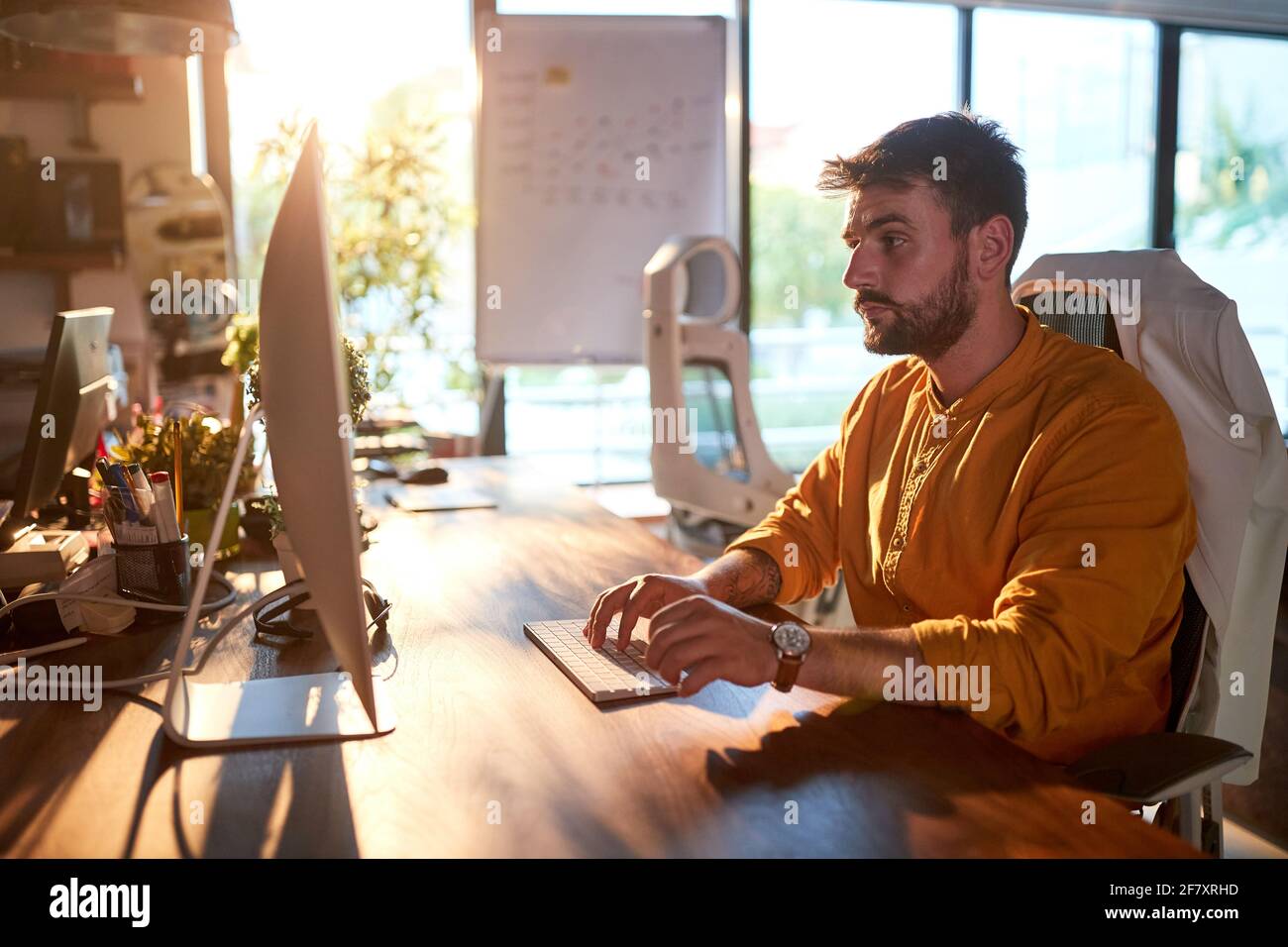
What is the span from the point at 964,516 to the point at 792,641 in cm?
42

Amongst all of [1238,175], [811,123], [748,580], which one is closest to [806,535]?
[748,580]

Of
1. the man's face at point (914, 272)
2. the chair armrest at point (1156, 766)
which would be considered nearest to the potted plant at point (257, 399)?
the man's face at point (914, 272)

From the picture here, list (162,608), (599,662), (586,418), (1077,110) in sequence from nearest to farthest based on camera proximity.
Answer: (599,662) → (162,608) → (586,418) → (1077,110)

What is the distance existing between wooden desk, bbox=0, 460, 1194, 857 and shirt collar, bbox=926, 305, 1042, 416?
528mm

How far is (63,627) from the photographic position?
1.48m

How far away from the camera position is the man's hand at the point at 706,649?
46.5 inches

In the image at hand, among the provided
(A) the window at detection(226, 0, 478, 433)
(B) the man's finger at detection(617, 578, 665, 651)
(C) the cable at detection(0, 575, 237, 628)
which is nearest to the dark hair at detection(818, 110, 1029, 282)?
(B) the man's finger at detection(617, 578, 665, 651)

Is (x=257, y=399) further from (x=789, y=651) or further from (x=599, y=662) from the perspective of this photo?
(x=789, y=651)

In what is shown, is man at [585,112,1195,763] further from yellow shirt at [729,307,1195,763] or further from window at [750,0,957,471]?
window at [750,0,957,471]

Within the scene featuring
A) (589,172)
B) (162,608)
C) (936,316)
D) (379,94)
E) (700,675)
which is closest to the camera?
(700,675)

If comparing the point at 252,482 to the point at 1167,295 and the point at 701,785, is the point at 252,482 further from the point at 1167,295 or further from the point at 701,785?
the point at 1167,295

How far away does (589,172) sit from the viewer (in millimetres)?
4660

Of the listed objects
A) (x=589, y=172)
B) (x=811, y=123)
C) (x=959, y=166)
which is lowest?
(x=959, y=166)

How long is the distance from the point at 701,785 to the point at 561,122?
158 inches
